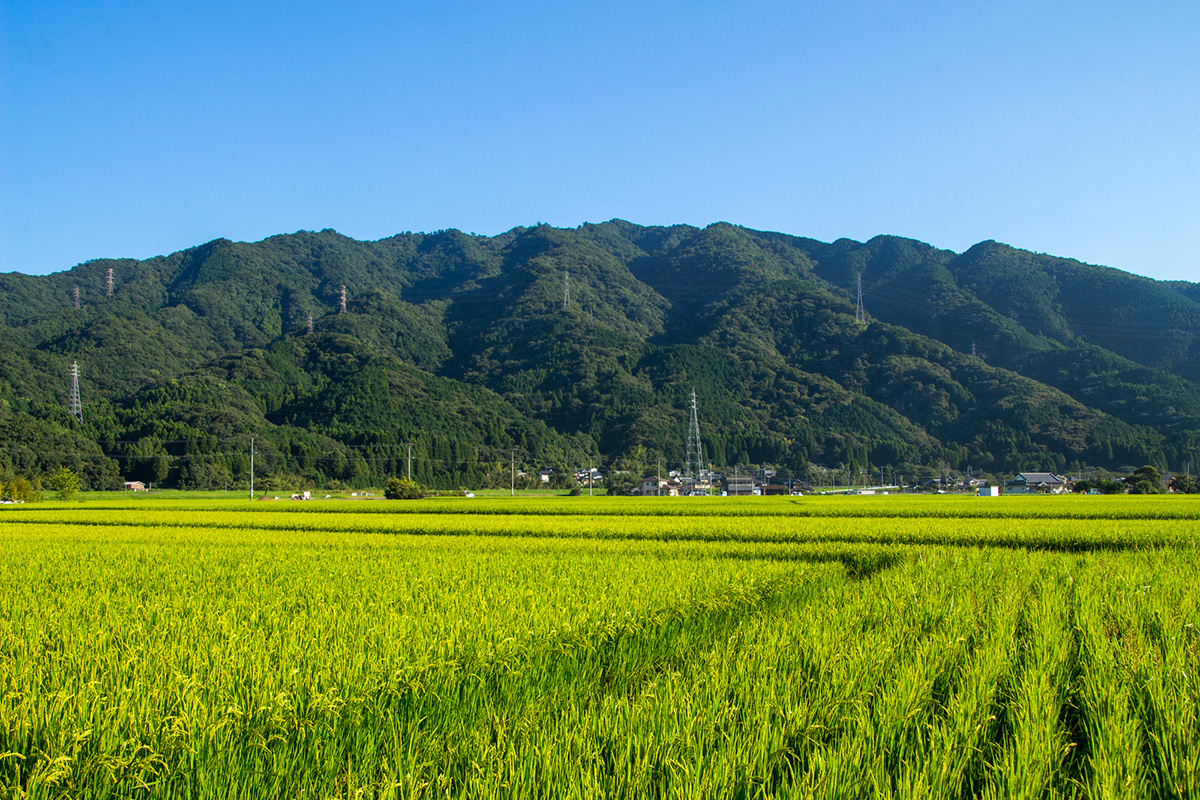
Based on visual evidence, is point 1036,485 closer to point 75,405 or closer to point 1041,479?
point 1041,479

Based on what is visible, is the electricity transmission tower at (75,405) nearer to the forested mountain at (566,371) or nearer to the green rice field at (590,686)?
the forested mountain at (566,371)

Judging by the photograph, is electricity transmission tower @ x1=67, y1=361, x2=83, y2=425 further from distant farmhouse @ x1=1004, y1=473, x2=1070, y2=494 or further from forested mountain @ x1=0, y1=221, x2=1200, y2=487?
distant farmhouse @ x1=1004, y1=473, x2=1070, y2=494

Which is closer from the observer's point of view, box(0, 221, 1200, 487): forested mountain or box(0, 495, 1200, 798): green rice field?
box(0, 495, 1200, 798): green rice field

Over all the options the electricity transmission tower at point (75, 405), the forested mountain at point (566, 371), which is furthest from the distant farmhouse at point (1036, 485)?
the electricity transmission tower at point (75, 405)

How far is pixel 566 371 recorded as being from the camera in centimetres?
13475

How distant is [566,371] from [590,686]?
427 ft

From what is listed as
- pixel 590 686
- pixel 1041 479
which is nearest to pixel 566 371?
pixel 1041 479

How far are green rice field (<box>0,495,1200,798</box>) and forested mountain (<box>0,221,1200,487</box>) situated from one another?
77917 mm

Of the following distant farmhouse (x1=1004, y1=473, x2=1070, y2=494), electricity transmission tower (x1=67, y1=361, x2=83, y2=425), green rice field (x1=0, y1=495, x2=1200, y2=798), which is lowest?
distant farmhouse (x1=1004, y1=473, x2=1070, y2=494)

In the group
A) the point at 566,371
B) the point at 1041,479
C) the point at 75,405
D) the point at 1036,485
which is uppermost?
the point at 566,371

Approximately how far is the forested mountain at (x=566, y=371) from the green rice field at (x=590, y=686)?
77.9 metres

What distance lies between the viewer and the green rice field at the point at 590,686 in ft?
9.64

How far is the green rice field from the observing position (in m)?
2.94

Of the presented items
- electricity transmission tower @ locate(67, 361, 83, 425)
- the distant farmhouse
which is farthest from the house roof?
electricity transmission tower @ locate(67, 361, 83, 425)
